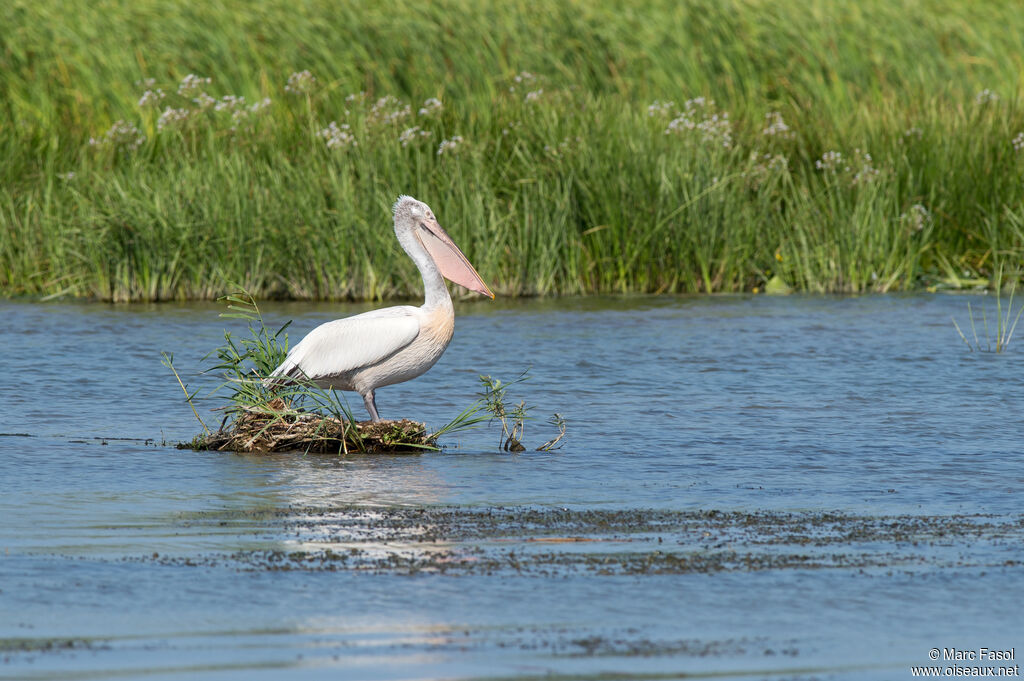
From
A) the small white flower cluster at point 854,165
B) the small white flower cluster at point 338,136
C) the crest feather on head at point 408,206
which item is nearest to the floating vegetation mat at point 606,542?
the crest feather on head at point 408,206

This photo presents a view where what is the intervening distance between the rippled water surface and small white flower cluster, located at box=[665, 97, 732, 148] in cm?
416

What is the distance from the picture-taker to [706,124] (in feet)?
46.4

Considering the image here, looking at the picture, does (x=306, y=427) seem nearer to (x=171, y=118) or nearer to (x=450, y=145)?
(x=450, y=145)

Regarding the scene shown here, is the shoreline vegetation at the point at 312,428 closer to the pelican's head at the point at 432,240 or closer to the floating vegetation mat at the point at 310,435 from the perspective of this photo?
the floating vegetation mat at the point at 310,435

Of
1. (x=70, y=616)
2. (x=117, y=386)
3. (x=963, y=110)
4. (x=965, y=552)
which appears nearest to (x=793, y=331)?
(x=963, y=110)

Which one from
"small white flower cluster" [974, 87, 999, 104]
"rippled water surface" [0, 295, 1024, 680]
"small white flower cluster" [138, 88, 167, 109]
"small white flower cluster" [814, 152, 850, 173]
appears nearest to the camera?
"rippled water surface" [0, 295, 1024, 680]

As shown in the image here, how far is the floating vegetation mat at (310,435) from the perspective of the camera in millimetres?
7441

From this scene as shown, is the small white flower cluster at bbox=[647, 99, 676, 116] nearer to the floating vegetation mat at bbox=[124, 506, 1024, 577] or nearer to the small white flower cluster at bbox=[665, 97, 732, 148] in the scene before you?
the small white flower cluster at bbox=[665, 97, 732, 148]

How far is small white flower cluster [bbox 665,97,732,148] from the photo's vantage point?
46.5ft

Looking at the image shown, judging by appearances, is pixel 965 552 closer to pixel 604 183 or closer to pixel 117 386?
pixel 117 386

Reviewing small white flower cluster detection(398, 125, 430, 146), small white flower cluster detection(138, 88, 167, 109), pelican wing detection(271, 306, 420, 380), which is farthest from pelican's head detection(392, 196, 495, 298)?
small white flower cluster detection(138, 88, 167, 109)

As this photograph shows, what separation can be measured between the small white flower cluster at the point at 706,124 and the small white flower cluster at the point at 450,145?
1970 mm

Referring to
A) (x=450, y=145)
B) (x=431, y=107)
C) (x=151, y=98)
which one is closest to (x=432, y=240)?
(x=450, y=145)

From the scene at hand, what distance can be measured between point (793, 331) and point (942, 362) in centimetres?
170
